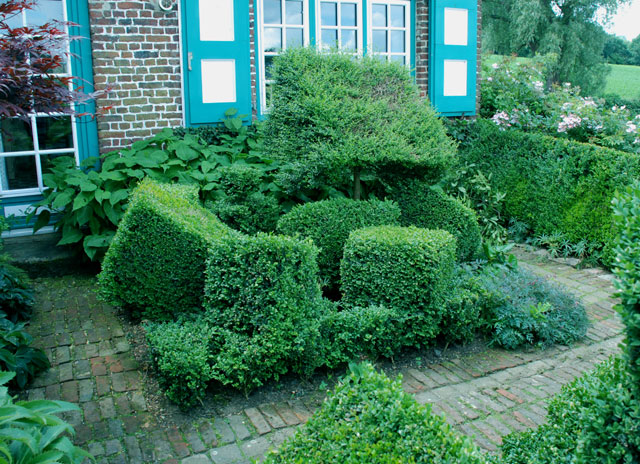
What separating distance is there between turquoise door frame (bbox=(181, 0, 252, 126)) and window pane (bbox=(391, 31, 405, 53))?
7.67ft

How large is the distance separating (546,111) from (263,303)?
6.68m

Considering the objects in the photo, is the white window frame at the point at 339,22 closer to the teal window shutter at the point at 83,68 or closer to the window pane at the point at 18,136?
the teal window shutter at the point at 83,68

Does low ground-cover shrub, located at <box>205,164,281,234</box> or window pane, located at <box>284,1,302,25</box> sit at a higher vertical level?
window pane, located at <box>284,1,302,25</box>

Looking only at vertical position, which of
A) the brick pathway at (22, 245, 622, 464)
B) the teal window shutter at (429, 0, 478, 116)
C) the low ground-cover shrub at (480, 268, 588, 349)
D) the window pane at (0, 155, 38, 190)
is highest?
the teal window shutter at (429, 0, 478, 116)

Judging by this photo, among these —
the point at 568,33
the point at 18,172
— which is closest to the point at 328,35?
the point at 18,172

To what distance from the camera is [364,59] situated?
5.63m

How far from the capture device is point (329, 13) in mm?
7992

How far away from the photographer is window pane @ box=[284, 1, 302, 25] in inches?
306

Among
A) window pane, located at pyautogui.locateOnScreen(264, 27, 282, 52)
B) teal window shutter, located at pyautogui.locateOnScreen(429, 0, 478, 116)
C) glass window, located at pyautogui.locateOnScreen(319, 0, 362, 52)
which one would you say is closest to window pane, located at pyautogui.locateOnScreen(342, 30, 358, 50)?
glass window, located at pyautogui.locateOnScreen(319, 0, 362, 52)

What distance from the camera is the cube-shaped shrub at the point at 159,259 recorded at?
4.18m

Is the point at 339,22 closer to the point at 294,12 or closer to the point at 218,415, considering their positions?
the point at 294,12

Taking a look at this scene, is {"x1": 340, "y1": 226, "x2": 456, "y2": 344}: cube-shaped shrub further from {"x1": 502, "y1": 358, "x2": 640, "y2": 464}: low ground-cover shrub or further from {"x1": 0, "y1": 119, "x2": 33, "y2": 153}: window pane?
{"x1": 0, "y1": 119, "x2": 33, "y2": 153}: window pane

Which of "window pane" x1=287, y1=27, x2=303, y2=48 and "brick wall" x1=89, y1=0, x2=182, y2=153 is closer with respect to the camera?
"brick wall" x1=89, y1=0, x2=182, y2=153

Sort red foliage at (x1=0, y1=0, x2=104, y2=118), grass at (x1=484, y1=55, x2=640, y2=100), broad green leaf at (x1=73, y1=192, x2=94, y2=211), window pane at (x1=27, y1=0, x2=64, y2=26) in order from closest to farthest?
red foliage at (x1=0, y1=0, x2=104, y2=118) → broad green leaf at (x1=73, y1=192, x2=94, y2=211) → window pane at (x1=27, y1=0, x2=64, y2=26) → grass at (x1=484, y1=55, x2=640, y2=100)
